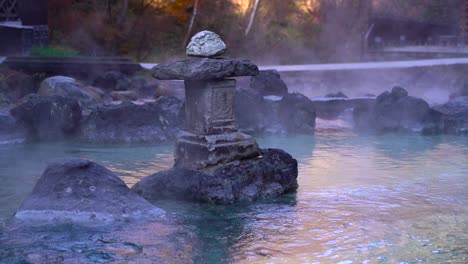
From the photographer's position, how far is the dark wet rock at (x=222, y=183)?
264 inches

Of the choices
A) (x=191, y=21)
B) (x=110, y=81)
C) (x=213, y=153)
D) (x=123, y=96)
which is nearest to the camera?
(x=213, y=153)

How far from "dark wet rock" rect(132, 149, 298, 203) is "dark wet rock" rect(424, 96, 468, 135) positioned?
19.3 feet

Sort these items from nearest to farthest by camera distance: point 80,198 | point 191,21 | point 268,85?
point 80,198 < point 268,85 < point 191,21

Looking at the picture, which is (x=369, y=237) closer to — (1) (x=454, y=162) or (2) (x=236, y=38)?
(1) (x=454, y=162)

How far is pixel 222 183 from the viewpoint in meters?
6.76

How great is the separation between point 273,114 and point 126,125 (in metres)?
3.00

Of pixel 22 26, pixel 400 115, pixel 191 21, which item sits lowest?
pixel 400 115

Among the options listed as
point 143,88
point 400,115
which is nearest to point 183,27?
point 143,88

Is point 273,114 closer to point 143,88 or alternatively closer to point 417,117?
point 417,117

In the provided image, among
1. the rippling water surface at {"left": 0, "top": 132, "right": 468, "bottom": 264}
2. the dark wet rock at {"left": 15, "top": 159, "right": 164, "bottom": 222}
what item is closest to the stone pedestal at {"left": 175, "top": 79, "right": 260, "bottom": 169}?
the rippling water surface at {"left": 0, "top": 132, "right": 468, "bottom": 264}

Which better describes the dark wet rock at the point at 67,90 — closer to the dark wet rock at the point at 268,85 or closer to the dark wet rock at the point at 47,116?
the dark wet rock at the point at 47,116

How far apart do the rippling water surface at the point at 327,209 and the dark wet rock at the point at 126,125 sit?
355mm

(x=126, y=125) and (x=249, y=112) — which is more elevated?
(x=249, y=112)

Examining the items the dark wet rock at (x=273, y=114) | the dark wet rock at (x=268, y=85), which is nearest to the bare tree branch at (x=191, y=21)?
the dark wet rock at (x=268, y=85)
